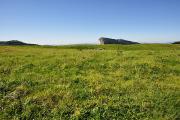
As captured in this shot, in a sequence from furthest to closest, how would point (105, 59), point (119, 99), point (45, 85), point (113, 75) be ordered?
point (105, 59) < point (113, 75) < point (45, 85) < point (119, 99)

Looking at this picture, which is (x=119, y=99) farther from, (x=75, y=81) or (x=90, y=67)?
(x=90, y=67)

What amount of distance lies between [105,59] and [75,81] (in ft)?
34.8

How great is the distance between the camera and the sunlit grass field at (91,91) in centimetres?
1605

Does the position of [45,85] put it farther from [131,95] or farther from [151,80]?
[151,80]

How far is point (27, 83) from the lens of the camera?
21.7m

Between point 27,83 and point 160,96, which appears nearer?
point 160,96

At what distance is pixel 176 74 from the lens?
972 inches

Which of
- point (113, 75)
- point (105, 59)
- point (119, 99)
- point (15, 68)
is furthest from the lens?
point (105, 59)

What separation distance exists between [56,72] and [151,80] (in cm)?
864

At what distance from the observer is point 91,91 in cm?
1931

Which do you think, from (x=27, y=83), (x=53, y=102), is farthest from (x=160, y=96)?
(x=27, y=83)

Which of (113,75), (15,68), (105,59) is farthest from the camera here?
(105,59)

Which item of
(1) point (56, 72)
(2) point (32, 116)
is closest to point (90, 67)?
(1) point (56, 72)

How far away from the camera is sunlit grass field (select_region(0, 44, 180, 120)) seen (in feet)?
52.6
